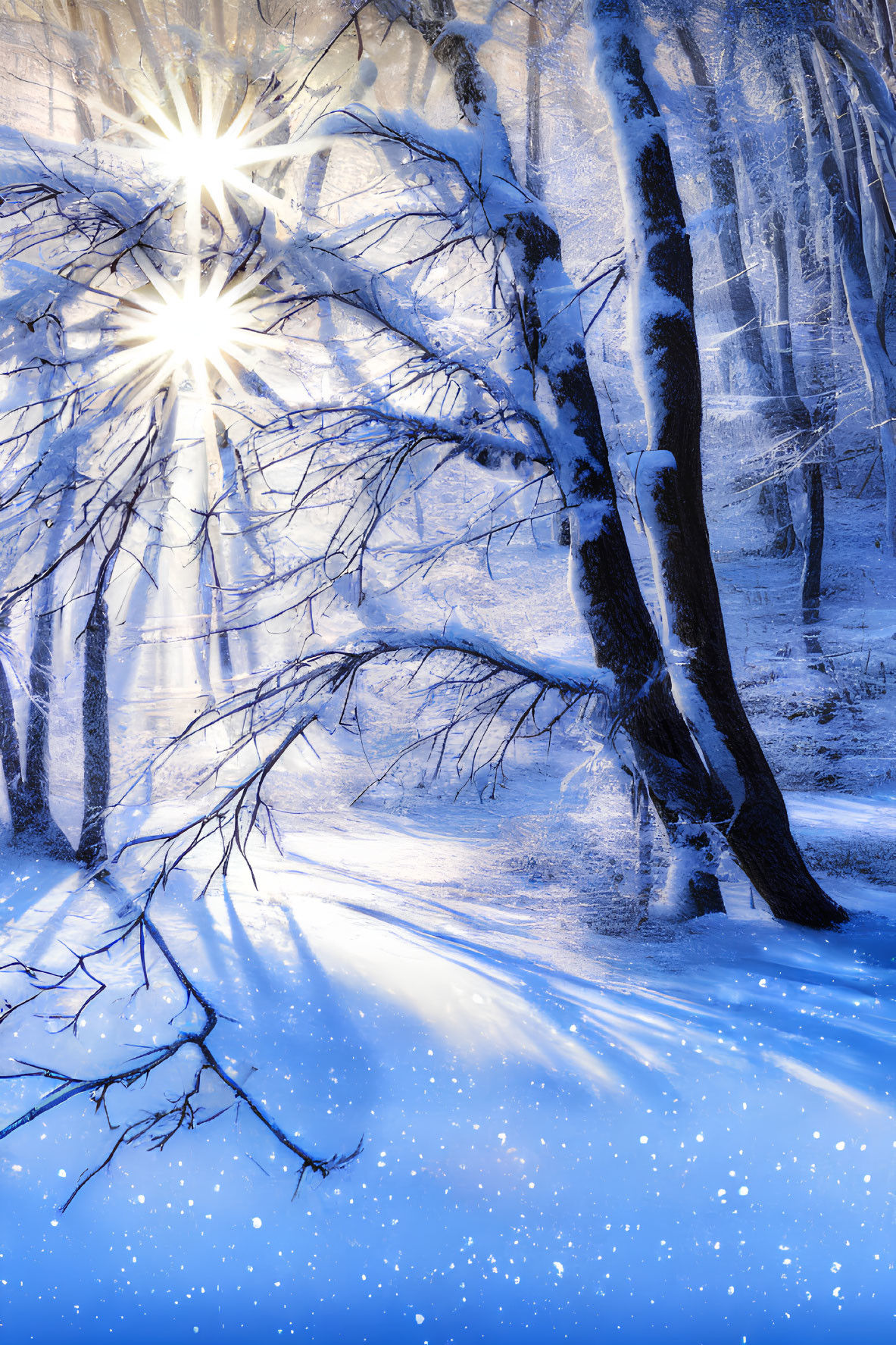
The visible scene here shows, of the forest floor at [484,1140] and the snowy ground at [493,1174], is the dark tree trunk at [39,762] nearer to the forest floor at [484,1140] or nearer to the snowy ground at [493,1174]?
the forest floor at [484,1140]

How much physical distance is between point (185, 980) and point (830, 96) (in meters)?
5.33

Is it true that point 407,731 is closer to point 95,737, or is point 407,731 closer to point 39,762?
point 95,737

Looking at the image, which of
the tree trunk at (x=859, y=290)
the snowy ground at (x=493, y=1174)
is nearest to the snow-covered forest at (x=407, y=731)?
the snowy ground at (x=493, y=1174)

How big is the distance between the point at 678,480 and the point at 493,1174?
2.52 m

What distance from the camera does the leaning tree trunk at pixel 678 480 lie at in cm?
290

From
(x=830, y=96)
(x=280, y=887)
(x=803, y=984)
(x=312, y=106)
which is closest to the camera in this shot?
(x=803, y=984)

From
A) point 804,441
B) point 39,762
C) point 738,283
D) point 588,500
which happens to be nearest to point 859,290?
point 738,283

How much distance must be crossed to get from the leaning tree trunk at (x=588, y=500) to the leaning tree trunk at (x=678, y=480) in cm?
14

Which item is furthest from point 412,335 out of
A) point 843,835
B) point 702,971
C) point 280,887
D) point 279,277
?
point 843,835

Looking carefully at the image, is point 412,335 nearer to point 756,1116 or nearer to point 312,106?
point 312,106

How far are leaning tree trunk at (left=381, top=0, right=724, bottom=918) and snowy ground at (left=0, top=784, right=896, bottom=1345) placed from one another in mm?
767

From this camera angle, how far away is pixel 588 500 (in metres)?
2.89

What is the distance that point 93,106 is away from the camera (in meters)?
3.22

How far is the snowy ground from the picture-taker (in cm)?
189
